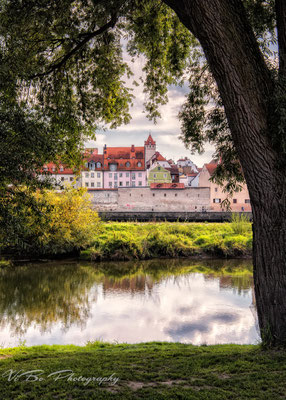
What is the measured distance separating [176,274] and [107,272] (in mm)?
3264

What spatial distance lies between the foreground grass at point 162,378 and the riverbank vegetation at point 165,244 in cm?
1447

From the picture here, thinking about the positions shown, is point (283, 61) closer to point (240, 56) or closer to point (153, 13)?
point (240, 56)

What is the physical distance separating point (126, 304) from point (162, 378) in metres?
7.95

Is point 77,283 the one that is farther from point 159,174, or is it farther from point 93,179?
point 93,179

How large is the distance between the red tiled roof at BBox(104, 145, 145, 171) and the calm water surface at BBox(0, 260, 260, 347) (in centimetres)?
5480

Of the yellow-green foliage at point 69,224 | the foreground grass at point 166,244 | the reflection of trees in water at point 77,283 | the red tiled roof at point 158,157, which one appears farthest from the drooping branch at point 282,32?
the red tiled roof at point 158,157

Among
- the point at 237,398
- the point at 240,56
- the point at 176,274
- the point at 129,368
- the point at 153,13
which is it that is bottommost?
the point at 176,274

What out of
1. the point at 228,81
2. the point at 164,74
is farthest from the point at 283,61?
the point at 164,74

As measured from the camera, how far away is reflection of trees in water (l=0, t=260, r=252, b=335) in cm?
964

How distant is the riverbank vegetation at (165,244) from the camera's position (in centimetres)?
1881

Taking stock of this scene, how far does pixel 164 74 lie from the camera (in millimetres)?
8969

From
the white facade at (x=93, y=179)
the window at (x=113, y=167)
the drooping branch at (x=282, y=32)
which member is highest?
the window at (x=113, y=167)

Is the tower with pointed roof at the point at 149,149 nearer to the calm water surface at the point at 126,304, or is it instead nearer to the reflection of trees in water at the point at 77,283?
the reflection of trees in water at the point at 77,283

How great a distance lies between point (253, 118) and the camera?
12.4 feet
